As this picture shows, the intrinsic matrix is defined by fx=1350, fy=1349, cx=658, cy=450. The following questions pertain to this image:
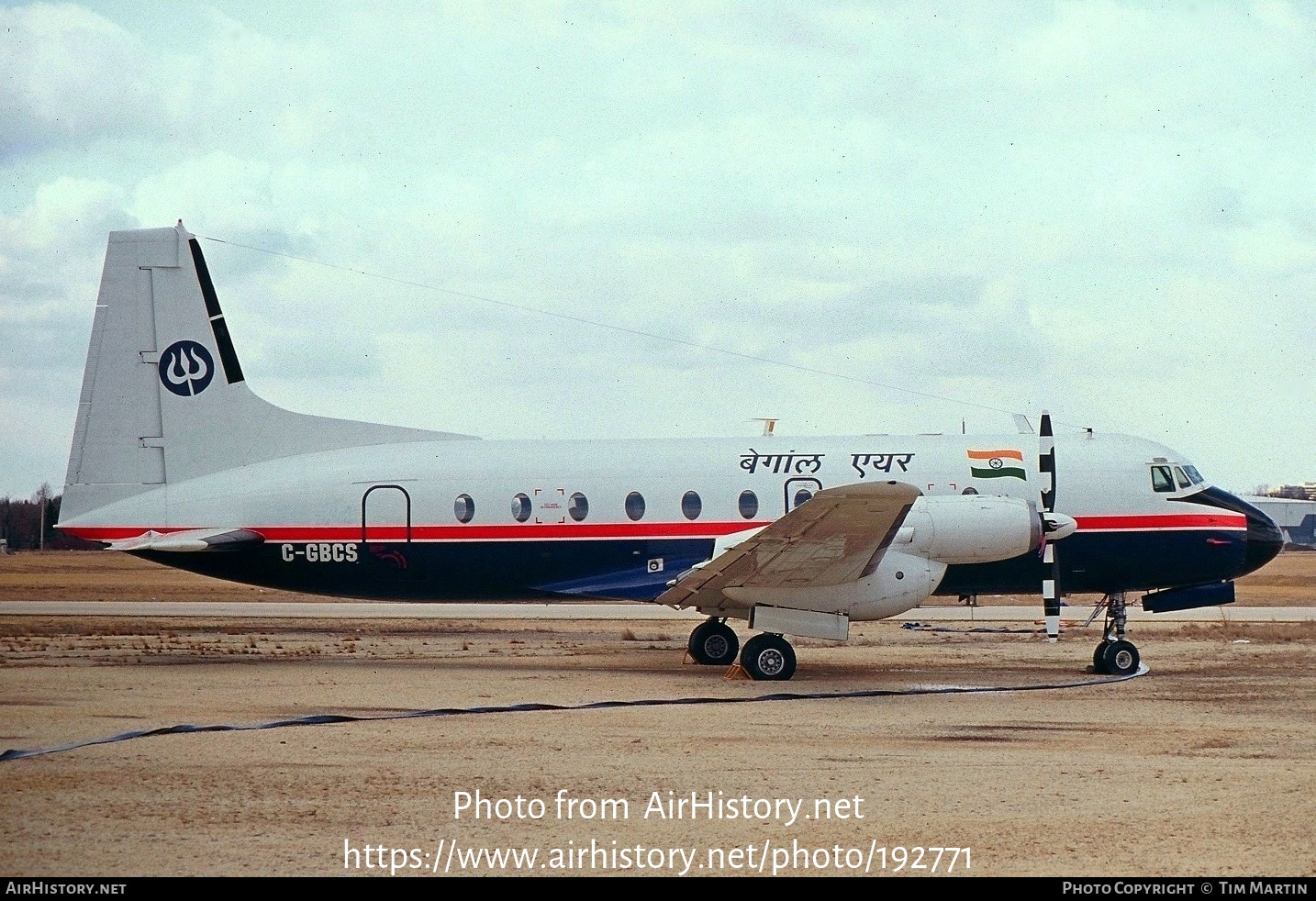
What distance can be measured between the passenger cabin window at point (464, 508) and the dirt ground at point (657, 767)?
2.34 meters

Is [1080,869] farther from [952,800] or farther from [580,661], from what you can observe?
[580,661]

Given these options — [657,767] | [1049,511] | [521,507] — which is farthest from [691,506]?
[657,767]

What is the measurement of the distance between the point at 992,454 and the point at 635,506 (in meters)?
5.42

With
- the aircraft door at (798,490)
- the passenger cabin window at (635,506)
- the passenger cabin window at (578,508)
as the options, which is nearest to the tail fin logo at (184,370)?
the passenger cabin window at (578,508)

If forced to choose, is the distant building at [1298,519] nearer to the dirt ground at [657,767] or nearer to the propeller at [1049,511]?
the propeller at [1049,511]

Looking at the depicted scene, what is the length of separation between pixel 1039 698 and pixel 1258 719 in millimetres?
2723

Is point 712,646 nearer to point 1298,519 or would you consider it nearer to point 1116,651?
point 1116,651

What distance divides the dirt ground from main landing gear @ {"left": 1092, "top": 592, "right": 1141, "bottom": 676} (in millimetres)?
506

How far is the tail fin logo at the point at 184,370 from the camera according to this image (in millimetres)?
21359

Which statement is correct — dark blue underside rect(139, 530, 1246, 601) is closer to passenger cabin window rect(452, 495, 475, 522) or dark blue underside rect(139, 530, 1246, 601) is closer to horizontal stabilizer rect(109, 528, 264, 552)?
horizontal stabilizer rect(109, 528, 264, 552)

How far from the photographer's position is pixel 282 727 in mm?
13945

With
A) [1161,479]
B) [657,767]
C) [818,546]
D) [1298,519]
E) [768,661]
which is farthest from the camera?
[1298,519]

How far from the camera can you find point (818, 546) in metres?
17.6

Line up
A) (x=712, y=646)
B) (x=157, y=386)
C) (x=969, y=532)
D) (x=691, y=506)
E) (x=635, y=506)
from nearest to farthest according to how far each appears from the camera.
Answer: (x=969, y=532)
(x=691, y=506)
(x=635, y=506)
(x=712, y=646)
(x=157, y=386)
